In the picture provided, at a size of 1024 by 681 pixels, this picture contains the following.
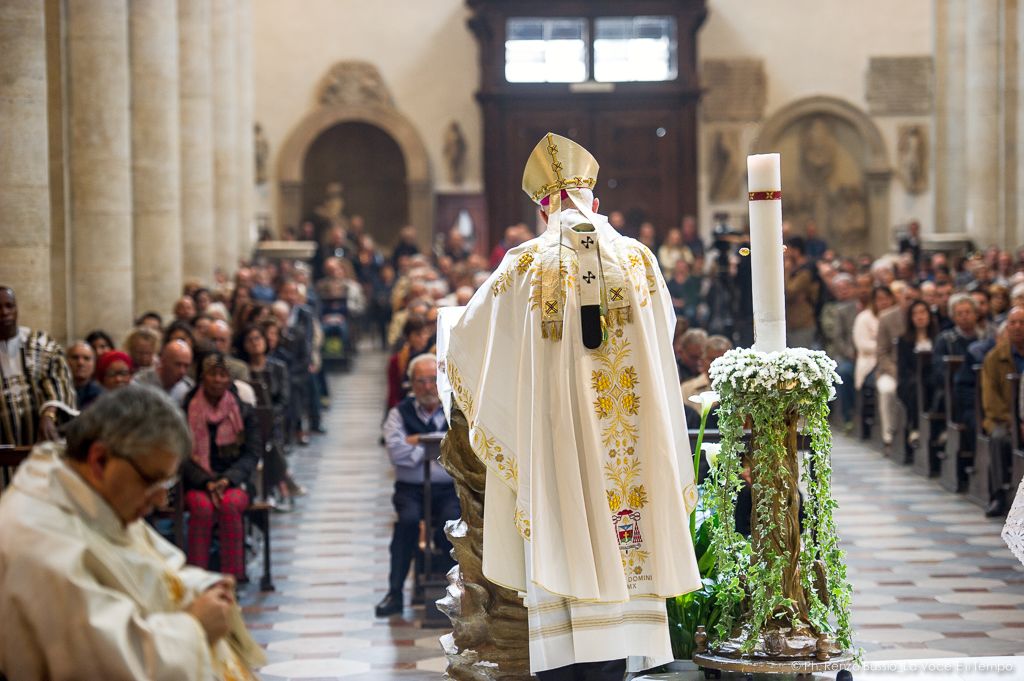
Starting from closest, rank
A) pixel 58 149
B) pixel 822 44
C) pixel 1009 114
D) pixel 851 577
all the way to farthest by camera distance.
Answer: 1. pixel 851 577
2. pixel 58 149
3. pixel 1009 114
4. pixel 822 44

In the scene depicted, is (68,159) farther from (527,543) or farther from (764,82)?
(764,82)

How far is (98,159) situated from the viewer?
47.0ft

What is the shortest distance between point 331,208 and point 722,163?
7.26 m

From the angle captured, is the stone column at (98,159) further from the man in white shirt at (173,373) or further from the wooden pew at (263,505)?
the man in white shirt at (173,373)

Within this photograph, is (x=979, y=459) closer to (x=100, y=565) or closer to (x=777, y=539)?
(x=777, y=539)

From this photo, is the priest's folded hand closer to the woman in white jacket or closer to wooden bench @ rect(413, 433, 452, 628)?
wooden bench @ rect(413, 433, 452, 628)

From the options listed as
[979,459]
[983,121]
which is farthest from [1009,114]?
[979,459]

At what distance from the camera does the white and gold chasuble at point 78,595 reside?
3705 millimetres

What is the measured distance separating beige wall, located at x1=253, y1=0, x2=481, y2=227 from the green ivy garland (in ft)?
79.4

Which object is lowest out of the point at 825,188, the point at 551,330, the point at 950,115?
the point at 551,330

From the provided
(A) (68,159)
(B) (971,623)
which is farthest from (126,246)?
(B) (971,623)

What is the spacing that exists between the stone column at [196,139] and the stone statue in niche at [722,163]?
38.3ft

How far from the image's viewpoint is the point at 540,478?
20.8ft

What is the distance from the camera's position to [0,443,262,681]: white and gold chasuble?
3705 millimetres
